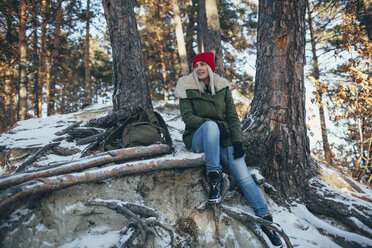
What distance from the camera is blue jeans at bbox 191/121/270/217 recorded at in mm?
2799

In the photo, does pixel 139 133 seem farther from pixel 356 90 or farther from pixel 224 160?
pixel 356 90

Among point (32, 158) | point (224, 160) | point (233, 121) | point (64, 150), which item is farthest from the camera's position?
point (64, 150)

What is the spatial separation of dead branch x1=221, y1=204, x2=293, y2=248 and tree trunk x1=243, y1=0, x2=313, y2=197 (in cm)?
91

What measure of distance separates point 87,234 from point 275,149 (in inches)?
110

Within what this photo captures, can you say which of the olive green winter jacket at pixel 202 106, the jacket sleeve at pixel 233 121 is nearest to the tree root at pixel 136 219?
the olive green winter jacket at pixel 202 106

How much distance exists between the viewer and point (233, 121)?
326 cm

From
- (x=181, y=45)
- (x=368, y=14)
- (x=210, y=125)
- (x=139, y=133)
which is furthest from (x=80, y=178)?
(x=181, y=45)

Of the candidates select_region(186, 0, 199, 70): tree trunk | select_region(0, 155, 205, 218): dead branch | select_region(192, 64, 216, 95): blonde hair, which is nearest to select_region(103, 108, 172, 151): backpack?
select_region(0, 155, 205, 218): dead branch

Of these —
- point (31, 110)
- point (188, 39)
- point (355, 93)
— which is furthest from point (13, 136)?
point (31, 110)

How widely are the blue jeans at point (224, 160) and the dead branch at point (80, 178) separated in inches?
7.8

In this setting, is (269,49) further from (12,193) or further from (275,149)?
(12,193)

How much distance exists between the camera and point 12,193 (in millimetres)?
Result: 1959

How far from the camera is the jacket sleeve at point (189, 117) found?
3082 mm

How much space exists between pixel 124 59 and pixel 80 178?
8.54 feet
